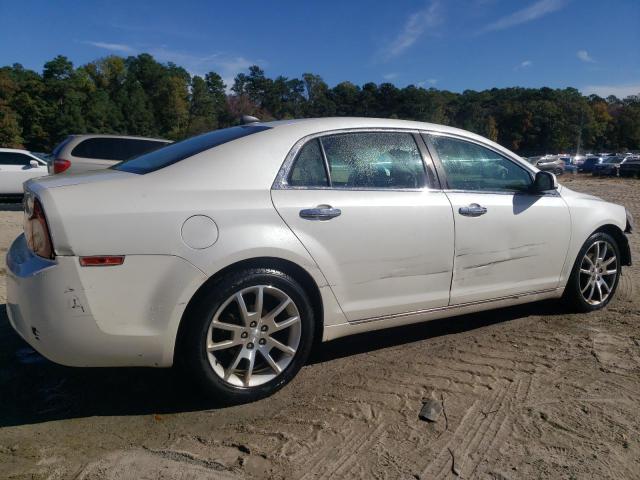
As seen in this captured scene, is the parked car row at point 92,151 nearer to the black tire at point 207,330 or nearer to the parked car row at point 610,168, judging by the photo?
the black tire at point 207,330

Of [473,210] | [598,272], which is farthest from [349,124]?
[598,272]

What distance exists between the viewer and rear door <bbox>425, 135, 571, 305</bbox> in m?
3.51

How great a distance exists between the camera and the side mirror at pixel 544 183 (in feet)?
12.7

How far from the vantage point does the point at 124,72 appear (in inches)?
3691

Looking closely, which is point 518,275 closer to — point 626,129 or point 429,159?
point 429,159

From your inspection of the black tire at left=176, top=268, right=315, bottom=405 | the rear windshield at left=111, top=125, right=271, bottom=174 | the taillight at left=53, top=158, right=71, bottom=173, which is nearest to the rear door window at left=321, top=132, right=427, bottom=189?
the rear windshield at left=111, top=125, right=271, bottom=174

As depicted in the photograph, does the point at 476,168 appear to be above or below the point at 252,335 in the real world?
above

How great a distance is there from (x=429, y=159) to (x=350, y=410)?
1.71m

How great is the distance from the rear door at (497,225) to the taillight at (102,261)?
2.07m

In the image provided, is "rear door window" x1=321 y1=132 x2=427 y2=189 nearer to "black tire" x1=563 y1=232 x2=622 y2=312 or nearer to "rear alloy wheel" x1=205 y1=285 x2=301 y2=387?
"rear alloy wheel" x1=205 y1=285 x2=301 y2=387

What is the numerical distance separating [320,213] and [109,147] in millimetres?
8813

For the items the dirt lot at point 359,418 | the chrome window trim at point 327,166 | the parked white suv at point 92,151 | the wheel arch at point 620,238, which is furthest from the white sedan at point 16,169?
the wheel arch at point 620,238

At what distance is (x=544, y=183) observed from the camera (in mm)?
3875

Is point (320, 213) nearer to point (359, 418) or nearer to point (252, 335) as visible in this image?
point (252, 335)
